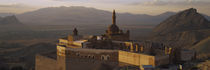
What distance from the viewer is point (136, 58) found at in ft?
76.5

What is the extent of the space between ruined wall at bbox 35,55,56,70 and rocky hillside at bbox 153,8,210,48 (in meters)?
37.0

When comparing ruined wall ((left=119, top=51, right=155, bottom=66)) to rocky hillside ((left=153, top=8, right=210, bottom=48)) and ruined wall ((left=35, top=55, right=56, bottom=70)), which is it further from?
rocky hillside ((left=153, top=8, right=210, bottom=48))

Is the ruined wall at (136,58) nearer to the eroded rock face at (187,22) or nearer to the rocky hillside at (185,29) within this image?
the rocky hillside at (185,29)

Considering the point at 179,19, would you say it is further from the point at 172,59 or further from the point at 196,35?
the point at 172,59

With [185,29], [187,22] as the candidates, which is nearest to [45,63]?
[185,29]

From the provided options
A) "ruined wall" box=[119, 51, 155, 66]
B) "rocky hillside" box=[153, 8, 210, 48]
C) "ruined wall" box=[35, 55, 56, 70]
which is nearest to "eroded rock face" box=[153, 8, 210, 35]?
"rocky hillside" box=[153, 8, 210, 48]

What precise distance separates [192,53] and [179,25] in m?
57.2

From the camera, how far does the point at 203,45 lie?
1806 inches

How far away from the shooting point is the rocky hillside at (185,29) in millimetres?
60237

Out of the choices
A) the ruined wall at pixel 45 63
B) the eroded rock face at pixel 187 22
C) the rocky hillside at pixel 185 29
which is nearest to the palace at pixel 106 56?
the ruined wall at pixel 45 63

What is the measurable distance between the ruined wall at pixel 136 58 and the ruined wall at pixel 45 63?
1001cm

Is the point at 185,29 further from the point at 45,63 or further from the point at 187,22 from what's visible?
the point at 45,63

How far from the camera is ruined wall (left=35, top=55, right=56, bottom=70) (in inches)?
1174

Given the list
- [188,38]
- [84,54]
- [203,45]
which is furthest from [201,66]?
[188,38]
